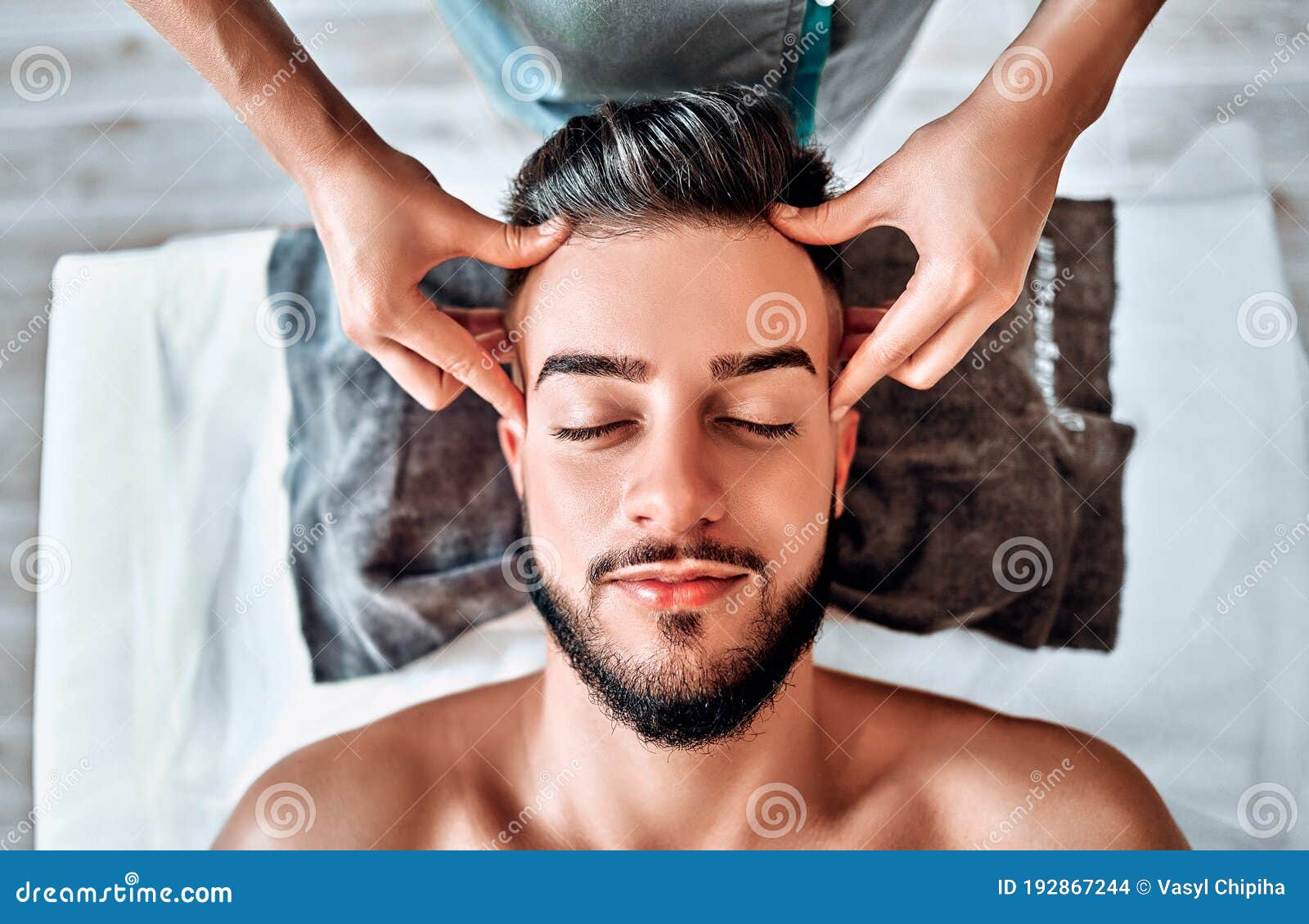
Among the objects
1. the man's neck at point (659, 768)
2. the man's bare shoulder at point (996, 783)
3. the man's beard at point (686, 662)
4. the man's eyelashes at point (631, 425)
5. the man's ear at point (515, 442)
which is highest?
the man's eyelashes at point (631, 425)

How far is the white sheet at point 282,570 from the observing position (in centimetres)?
155

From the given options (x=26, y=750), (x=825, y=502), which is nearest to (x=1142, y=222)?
(x=825, y=502)

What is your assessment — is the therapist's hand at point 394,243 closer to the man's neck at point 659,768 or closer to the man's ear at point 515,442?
the man's ear at point 515,442

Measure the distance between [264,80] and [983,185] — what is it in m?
0.86

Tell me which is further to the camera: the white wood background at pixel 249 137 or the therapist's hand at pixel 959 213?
the white wood background at pixel 249 137

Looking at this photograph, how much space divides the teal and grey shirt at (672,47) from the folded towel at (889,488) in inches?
14.7

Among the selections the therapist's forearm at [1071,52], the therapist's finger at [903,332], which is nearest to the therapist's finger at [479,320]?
the therapist's finger at [903,332]

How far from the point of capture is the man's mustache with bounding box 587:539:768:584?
1.04 meters

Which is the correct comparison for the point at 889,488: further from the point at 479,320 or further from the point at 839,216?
the point at 479,320

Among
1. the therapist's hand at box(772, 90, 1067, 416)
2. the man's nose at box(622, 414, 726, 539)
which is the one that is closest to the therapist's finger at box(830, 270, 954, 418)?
the therapist's hand at box(772, 90, 1067, 416)

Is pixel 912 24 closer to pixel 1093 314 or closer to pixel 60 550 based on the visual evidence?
pixel 1093 314

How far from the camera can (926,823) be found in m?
1.33

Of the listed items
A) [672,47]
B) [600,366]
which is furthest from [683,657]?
[672,47]

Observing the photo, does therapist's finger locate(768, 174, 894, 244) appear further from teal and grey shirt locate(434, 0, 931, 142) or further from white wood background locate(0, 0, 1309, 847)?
white wood background locate(0, 0, 1309, 847)
